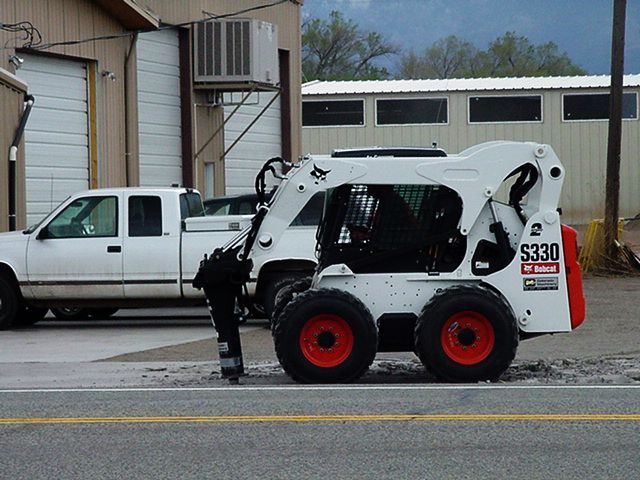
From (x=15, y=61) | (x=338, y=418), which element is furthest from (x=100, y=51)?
(x=338, y=418)

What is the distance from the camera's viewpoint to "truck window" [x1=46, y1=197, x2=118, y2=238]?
18469 mm

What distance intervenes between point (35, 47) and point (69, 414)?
14.9 metres

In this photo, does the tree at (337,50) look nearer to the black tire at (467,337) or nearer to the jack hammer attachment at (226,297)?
the jack hammer attachment at (226,297)

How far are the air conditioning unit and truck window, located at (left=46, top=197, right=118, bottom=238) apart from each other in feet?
39.3

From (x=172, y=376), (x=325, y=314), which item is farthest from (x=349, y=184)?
(x=172, y=376)

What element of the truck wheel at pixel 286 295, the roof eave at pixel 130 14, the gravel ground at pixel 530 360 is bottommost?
the gravel ground at pixel 530 360

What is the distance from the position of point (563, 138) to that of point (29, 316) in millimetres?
29105

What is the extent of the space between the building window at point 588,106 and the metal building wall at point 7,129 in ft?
85.3

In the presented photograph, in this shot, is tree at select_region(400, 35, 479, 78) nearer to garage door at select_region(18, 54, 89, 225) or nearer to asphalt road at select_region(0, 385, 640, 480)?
garage door at select_region(18, 54, 89, 225)

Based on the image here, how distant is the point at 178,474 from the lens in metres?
8.02

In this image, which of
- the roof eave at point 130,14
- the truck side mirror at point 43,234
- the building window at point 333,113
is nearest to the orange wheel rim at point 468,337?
the truck side mirror at point 43,234

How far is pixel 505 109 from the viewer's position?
149 feet

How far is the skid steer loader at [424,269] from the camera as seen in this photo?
12266 mm

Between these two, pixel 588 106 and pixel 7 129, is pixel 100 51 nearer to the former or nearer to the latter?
pixel 7 129
